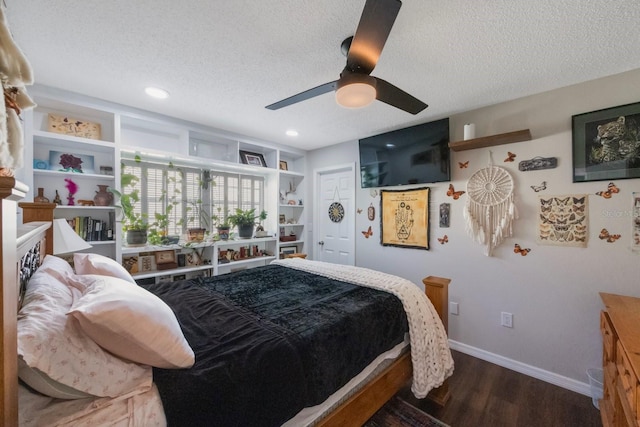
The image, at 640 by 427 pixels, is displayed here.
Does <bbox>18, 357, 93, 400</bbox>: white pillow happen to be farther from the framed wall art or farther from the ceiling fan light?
the framed wall art

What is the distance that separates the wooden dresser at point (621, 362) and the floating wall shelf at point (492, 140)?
134 cm

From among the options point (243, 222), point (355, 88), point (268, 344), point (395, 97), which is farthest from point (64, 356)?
point (243, 222)

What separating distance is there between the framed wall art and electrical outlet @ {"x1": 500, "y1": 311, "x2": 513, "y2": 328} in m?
0.91

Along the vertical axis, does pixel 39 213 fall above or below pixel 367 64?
below

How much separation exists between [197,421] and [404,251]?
271 centimetres

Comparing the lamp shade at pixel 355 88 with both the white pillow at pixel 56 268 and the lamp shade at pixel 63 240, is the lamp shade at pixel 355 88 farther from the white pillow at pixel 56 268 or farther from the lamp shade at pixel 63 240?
the lamp shade at pixel 63 240

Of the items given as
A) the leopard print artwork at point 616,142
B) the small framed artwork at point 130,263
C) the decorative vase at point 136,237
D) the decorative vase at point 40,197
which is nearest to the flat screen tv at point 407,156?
the leopard print artwork at point 616,142

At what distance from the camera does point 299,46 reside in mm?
1624

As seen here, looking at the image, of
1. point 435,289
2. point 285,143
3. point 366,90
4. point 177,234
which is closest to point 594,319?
point 435,289

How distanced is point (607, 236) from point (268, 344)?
259 centimetres

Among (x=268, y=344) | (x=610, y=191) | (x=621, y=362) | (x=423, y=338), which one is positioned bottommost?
(x=423, y=338)

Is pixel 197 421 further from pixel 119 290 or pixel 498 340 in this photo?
pixel 498 340

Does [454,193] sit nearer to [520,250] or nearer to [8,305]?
[520,250]

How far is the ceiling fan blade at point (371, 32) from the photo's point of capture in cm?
108
